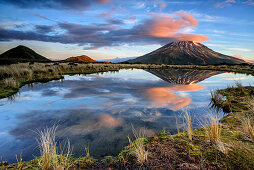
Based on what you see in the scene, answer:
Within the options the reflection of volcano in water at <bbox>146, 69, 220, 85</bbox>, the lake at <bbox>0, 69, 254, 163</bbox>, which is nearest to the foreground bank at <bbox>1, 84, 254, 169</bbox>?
the lake at <bbox>0, 69, 254, 163</bbox>

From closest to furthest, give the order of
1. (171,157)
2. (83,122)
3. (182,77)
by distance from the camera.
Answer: (171,157) → (83,122) → (182,77)

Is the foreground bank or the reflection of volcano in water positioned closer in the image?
the foreground bank

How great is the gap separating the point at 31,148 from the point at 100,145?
165 cm

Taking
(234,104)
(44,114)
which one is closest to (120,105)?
(44,114)

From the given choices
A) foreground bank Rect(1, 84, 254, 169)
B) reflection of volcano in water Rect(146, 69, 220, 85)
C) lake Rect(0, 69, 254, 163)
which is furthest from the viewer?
reflection of volcano in water Rect(146, 69, 220, 85)

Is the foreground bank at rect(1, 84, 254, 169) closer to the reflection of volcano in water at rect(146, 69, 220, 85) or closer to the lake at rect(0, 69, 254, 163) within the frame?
the lake at rect(0, 69, 254, 163)

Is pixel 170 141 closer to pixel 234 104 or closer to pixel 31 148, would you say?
pixel 31 148

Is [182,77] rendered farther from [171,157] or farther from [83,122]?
[171,157]

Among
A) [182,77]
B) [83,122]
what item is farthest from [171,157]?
[182,77]

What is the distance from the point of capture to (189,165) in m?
2.42

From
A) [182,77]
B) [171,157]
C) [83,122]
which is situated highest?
[182,77]

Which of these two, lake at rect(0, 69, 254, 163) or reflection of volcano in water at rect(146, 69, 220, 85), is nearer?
lake at rect(0, 69, 254, 163)

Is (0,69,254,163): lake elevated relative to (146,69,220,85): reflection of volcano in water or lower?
lower

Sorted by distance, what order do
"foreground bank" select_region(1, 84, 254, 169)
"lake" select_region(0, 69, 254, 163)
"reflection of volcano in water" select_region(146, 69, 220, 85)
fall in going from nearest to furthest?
"foreground bank" select_region(1, 84, 254, 169)
"lake" select_region(0, 69, 254, 163)
"reflection of volcano in water" select_region(146, 69, 220, 85)
